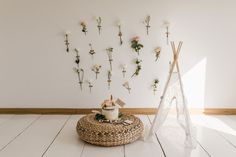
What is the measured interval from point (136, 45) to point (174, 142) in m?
1.42

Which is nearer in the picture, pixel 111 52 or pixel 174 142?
pixel 174 142

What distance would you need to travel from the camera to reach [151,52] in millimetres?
3932

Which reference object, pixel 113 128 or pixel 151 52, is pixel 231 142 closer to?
pixel 113 128

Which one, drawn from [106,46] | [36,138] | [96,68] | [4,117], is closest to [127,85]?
[96,68]

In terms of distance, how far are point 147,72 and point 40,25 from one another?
59.7 inches

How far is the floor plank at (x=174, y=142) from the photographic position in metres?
2.73

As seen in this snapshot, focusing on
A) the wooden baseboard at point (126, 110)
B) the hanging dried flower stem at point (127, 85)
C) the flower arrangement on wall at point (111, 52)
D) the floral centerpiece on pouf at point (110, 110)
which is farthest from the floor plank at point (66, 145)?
the hanging dried flower stem at point (127, 85)

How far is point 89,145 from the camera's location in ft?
9.58

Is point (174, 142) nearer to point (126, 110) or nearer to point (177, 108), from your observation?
point (177, 108)

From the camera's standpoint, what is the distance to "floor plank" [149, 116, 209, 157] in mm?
2727

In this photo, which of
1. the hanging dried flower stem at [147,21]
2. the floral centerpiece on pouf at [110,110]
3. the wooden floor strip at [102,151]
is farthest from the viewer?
the hanging dried flower stem at [147,21]

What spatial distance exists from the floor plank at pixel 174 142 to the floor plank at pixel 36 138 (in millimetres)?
1146

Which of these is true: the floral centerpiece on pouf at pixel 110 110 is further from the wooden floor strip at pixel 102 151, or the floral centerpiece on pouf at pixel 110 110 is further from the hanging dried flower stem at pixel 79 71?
the hanging dried flower stem at pixel 79 71

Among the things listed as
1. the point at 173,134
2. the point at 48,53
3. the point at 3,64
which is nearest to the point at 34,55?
the point at 48,53
